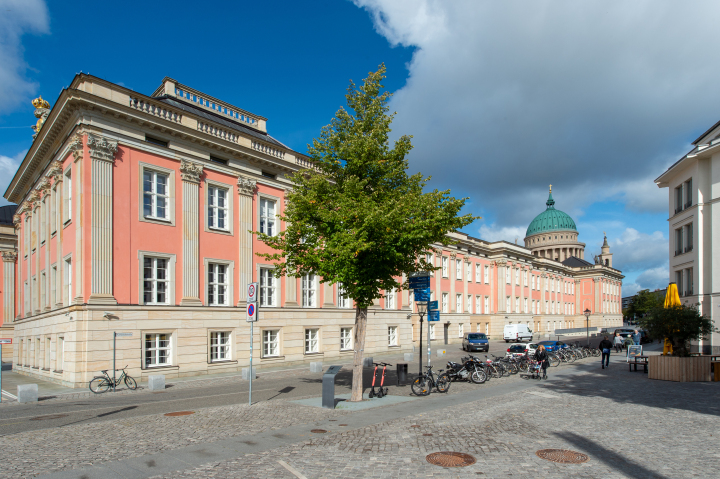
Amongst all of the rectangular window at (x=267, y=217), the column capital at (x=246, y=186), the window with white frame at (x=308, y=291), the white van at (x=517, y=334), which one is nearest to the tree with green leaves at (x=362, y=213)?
the column capital at (x=246, y=186)

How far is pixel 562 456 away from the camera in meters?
8.59

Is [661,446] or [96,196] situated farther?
[96,196]

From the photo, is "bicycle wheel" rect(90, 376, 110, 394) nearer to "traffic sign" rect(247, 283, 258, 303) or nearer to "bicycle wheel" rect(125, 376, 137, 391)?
"bicycle wheel" rect(125, 376, 137, 391)

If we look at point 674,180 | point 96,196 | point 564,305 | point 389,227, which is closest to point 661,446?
point 389,227

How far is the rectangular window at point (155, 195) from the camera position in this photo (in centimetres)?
2322

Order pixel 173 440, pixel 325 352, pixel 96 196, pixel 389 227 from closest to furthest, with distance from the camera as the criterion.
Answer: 1. pixel 173 440
2. pixel 389 227
3. pixel 96 196
4. pixel 325 352

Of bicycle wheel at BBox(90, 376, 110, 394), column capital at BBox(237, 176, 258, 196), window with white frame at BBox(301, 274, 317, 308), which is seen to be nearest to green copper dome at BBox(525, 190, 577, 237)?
window with white frame at BBox(301, 274, 317, 308)

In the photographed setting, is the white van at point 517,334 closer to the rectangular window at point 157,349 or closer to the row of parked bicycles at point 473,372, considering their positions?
the row of parked bicycles at point 473,372

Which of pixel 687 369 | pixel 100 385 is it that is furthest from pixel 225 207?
pixel 687 369

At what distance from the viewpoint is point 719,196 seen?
31781 mm

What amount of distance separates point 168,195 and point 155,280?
415 cm

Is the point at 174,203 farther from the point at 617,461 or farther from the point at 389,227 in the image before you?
the point at 617,461

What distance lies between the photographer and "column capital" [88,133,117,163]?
20984mm

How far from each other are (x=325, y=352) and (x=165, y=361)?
10597 mm
